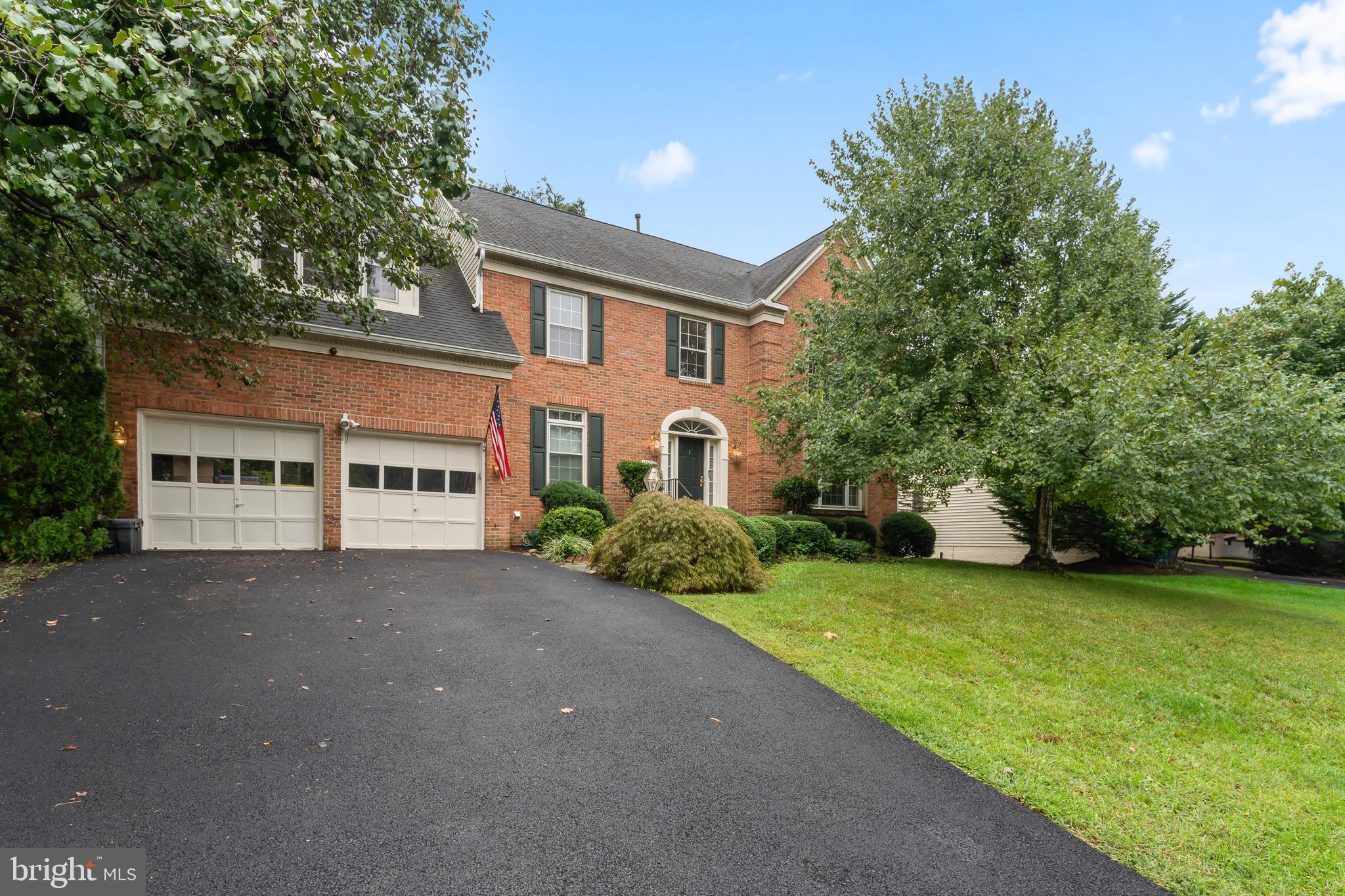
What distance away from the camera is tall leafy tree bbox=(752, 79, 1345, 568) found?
7.94m

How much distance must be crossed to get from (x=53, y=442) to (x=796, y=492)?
12.9 metres

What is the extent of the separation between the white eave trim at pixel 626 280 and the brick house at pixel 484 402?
2.0 inches

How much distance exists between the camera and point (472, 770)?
2.97 metres

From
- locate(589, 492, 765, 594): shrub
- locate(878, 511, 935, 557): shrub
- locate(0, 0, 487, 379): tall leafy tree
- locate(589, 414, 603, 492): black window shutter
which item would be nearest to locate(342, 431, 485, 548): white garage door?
locate(589, 414, 603, 492): black window shutter

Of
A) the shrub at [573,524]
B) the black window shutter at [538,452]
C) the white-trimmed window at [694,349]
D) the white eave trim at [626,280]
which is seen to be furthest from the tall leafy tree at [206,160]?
the white-trimmed window at [694,349]

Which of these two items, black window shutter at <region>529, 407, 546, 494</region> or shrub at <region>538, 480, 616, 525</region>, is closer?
shrub at <region>538, 480, 616, 525</region>

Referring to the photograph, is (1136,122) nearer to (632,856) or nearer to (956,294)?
(956,294)

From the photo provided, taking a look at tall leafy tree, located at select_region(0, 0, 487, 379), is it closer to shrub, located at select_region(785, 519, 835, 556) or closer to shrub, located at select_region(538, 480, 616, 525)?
shrub, located at select_region(538, 480, 616, 525)

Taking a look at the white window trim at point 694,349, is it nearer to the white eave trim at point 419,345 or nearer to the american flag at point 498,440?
the white eave trim at point 419,345

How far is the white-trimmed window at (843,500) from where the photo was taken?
15531mm

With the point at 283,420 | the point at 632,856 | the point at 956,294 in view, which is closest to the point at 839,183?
the point at 956,294

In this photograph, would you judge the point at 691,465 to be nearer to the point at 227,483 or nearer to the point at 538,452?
the point at 538,452

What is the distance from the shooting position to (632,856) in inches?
93.7

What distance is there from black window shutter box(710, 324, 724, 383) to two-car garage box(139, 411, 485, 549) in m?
6.07
